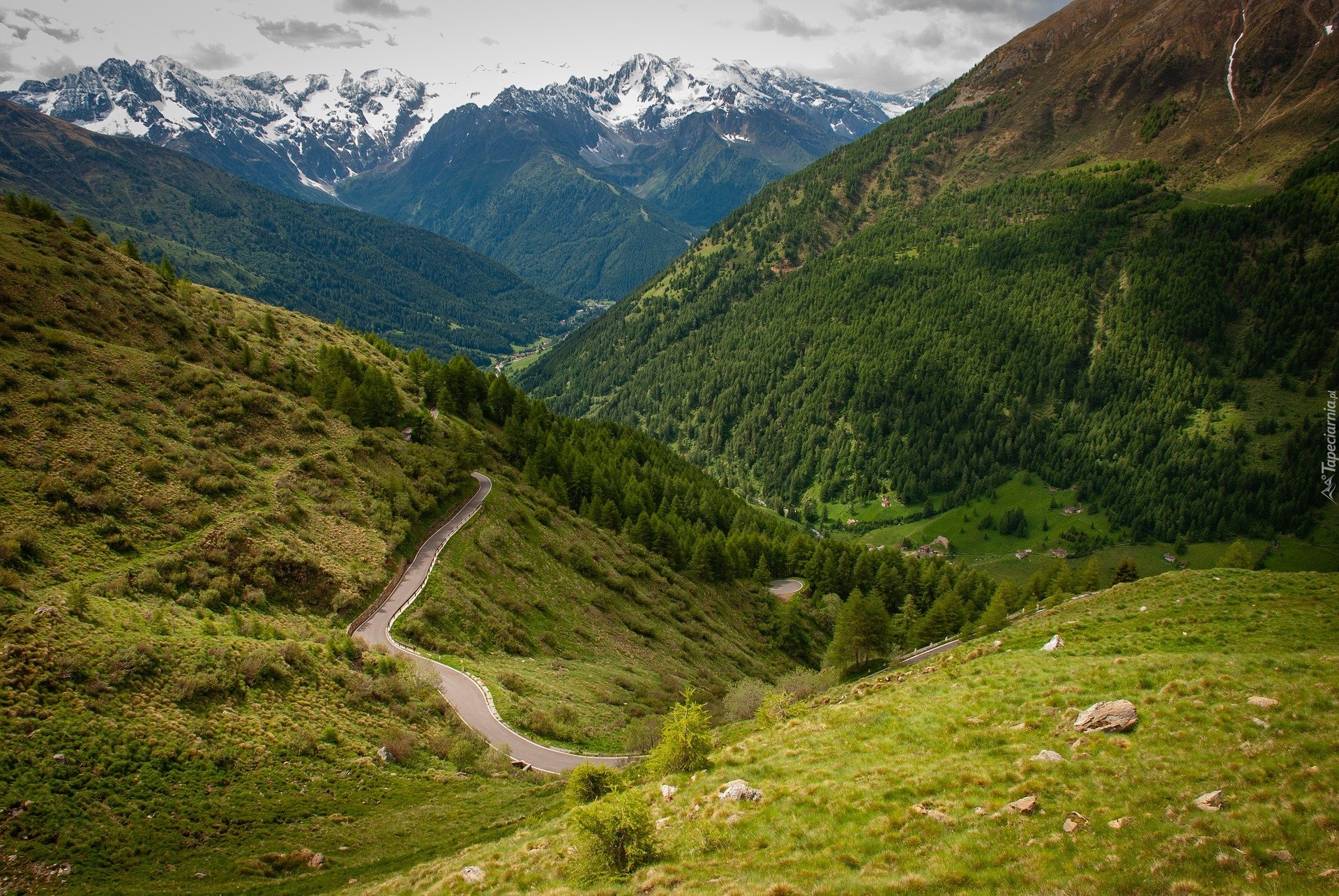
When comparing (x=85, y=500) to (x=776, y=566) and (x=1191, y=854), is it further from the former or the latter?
(x=776, y=566)

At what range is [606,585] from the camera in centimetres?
8444

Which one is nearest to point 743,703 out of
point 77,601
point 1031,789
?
point 1031,789

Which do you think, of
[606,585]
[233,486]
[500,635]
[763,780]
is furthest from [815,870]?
[606,585]

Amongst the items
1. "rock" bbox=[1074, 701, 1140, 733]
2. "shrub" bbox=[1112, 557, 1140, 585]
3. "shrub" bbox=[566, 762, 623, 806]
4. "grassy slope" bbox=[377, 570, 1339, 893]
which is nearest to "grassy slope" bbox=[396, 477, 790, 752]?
"shrub" bbox=[566, 762, 623, 806]

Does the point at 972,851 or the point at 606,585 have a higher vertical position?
the point at 972,851

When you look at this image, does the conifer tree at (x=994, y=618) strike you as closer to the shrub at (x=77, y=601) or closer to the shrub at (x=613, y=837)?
the shrub at (x=613, y=837)

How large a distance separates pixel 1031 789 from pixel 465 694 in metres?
39.5

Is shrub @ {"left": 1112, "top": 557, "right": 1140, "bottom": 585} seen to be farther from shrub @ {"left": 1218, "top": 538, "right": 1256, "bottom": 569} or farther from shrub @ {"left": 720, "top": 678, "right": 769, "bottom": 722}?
shrub @ {"left": 720, "top": 678, "right": 769, "bottom": 722}

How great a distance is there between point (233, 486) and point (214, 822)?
34131 mm

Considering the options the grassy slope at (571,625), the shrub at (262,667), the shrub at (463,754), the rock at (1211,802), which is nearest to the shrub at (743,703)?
the grassy slope at (571,625)

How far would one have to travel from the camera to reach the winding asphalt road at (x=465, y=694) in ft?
147

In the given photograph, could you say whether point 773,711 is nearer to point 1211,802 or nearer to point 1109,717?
point 1109,717

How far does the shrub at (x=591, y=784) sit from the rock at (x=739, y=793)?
5.53 m

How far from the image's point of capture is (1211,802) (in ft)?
59.7
